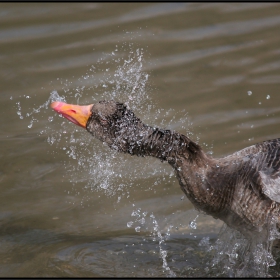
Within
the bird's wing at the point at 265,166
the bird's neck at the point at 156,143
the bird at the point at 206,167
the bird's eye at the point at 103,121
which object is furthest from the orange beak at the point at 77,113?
the bird's wing at the point at 265,166

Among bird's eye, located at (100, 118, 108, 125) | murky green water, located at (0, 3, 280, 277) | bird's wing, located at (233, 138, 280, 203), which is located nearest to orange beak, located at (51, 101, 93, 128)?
bird's eye, located at (100, 118, 108, 125)

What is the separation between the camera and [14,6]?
928 cm

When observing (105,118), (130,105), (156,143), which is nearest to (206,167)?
(156,143)

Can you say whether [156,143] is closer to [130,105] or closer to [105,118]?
[105,118]

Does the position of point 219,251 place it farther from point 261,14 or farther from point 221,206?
point 261,14

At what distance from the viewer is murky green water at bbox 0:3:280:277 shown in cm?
589

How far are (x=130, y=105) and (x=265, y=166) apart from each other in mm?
2410

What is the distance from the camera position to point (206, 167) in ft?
17.6

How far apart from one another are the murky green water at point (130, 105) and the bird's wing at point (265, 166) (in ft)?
3.32

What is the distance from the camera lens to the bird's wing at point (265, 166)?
200 inches

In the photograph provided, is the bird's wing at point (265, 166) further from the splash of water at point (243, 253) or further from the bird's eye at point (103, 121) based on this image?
the bird's eye at point (103, 121)

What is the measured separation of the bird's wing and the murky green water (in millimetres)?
1011

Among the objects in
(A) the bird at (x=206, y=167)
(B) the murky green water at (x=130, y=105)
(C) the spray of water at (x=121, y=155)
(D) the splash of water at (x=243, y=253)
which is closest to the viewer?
(A) the bird at (x=206, y=167)

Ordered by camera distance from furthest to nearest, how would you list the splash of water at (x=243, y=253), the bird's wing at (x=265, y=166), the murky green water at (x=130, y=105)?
the murky green water at (x=130, y=105), the splash of water at (x=243, y=253), the bird's wing at (x=265, y=166)
